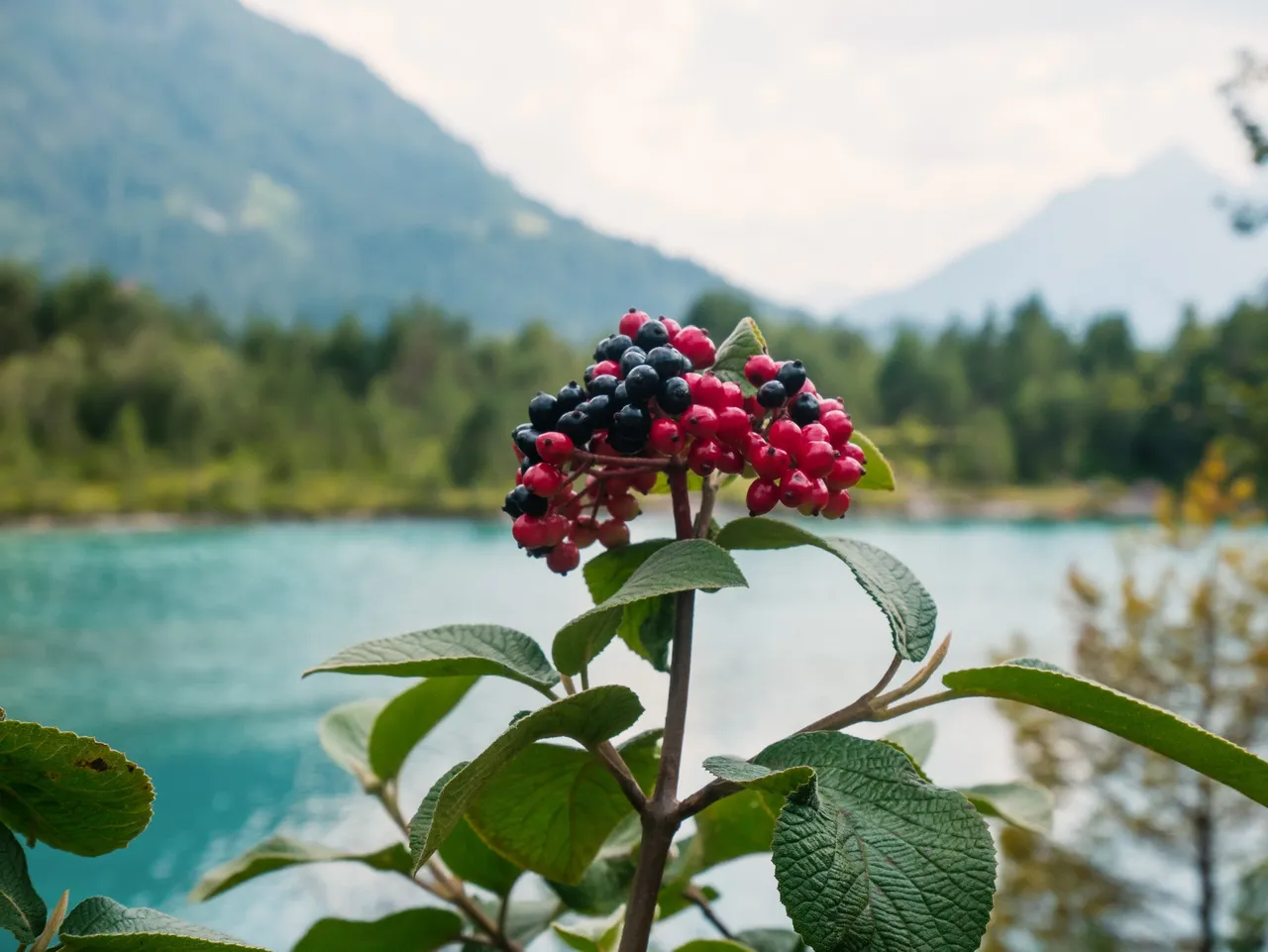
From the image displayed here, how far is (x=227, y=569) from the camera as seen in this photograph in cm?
1831

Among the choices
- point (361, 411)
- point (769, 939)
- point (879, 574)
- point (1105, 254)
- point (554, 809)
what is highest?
point (1105, 254)

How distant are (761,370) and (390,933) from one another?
0.98ft

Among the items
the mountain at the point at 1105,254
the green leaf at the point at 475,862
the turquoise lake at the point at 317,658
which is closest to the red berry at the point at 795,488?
the green leaf at the point at 475,862

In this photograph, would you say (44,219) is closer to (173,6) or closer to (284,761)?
(173,6)

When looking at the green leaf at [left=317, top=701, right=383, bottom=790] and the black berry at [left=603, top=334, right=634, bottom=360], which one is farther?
the green leaf at [left=317, top=701, right=383, bottom=790]

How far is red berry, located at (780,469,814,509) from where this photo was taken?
0.40 m

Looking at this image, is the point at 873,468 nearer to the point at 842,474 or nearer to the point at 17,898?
the point at 842,474

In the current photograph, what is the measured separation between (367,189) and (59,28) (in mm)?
24246

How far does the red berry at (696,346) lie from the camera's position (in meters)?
0.44

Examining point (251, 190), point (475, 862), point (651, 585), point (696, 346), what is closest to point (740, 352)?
point (696, 346)

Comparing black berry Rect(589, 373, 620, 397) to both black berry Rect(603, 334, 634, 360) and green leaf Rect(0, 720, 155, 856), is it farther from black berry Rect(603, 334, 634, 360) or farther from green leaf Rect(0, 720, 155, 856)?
green leaf Rect(0, 720, 155, 856)

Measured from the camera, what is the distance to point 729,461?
0.41 meters

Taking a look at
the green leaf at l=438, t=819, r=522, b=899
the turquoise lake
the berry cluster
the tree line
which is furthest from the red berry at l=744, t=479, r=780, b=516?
the tree line

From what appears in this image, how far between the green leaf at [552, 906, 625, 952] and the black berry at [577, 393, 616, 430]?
0.20m
